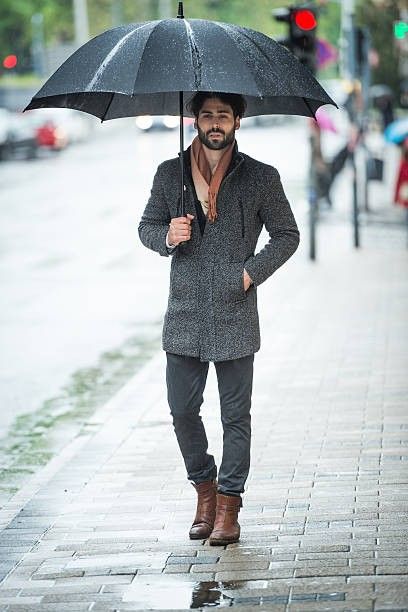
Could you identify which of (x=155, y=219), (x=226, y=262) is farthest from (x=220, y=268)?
(x=155, y=219)

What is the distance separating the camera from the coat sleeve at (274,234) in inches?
223

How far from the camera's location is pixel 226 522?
576cm

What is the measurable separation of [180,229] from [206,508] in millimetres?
1217

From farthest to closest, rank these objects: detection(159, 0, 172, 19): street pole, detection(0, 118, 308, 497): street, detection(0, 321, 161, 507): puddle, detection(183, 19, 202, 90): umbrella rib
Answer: detection(159, 0, 172, 19): street pole → detection(0, 118, 308, 497): street → detection(0, 321, 161, 507): puddle → detection(183, 19, 202, 90): umbrella rib

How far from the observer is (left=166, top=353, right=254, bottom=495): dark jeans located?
5758 mm

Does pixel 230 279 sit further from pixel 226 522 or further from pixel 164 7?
pixel 164 7

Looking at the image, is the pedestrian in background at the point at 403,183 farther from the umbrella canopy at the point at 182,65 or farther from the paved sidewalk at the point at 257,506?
the umbrella canopy at the point at 182,65

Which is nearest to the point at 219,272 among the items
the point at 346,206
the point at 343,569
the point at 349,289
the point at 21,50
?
the point at 343,569

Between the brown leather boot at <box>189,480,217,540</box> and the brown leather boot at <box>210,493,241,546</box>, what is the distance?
0.29ft

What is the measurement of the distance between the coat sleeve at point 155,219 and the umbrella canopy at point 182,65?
0.46 meters

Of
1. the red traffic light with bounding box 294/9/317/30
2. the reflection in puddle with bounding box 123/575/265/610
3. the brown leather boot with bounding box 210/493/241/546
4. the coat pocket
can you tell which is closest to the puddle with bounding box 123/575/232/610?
the reflection in puddle with bounding box 123/575/265/610

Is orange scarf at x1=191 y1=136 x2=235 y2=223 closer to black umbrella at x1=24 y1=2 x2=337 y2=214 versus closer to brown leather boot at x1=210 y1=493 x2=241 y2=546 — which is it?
black umbrella at x1=24 y1=2 x2=337 y2=214

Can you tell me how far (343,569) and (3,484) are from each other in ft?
9.02

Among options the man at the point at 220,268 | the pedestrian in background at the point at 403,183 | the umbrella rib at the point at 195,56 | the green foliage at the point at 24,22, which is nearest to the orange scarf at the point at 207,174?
→ the man at the point at 220,268
